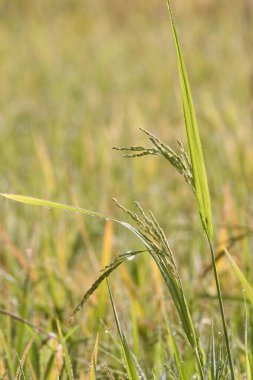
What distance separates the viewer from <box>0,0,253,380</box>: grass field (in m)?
1.25

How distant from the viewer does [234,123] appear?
321cm

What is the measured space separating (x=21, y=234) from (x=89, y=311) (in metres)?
0.56

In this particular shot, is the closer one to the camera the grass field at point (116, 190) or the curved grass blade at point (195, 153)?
the curved grass blade at point (195, 153)

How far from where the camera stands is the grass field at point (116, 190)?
4.11 feet

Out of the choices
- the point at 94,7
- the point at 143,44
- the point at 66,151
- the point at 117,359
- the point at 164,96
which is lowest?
the point at 117,359

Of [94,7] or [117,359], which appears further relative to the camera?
[94,7]

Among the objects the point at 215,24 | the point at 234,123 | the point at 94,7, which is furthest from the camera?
the point at 94,7

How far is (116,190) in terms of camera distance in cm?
264

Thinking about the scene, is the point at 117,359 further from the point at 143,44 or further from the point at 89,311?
the point at 143,44

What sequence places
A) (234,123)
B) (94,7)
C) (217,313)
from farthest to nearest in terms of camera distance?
(94,7), (234,123), (217,313)

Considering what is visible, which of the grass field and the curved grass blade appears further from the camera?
the grass field

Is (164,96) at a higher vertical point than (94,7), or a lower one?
lower

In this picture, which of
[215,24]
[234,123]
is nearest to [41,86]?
[234,123]

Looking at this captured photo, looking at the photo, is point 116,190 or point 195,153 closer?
point 195,153
